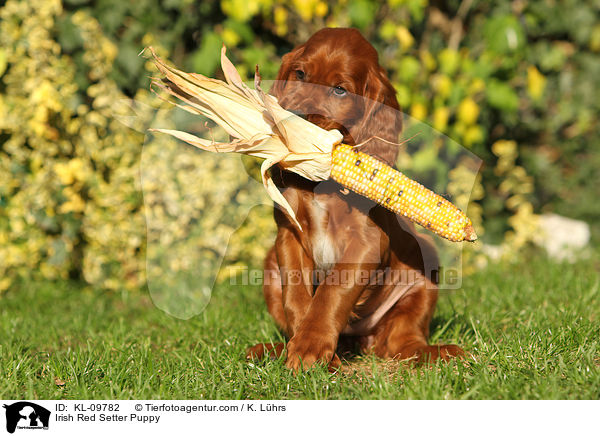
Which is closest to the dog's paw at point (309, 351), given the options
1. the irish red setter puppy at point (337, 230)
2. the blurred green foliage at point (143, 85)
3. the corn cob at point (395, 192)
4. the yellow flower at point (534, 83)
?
the irish red setter puppy at point (337, 230)

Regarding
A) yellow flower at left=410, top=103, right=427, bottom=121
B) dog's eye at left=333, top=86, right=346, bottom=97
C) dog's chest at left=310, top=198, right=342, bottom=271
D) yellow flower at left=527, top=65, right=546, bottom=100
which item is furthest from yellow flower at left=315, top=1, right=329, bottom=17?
dog's chest at left=310, top=198, right=342, bottom=271

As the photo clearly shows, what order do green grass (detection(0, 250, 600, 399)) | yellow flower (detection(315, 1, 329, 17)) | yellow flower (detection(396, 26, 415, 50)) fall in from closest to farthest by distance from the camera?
green grass (detection(0, 250, 600, 399))
yellow flower (detection(315, 1, 329, 17))
yellow flower (detection(396, 26, 415, 50))

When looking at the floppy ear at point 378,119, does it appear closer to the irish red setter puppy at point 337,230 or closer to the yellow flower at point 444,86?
the irish red setter puppy at point 337,230

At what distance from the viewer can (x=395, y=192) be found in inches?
91.4

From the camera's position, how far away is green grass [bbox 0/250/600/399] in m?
2.10

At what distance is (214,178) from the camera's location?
14.2ft

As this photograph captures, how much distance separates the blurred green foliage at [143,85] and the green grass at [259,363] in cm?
54

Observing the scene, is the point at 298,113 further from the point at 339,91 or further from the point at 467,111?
the point at 467,111

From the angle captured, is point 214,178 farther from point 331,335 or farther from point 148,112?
point 331,335

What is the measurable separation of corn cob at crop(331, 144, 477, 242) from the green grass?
527 mm

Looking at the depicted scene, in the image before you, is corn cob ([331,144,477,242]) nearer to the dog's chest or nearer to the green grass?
the dog's chest
